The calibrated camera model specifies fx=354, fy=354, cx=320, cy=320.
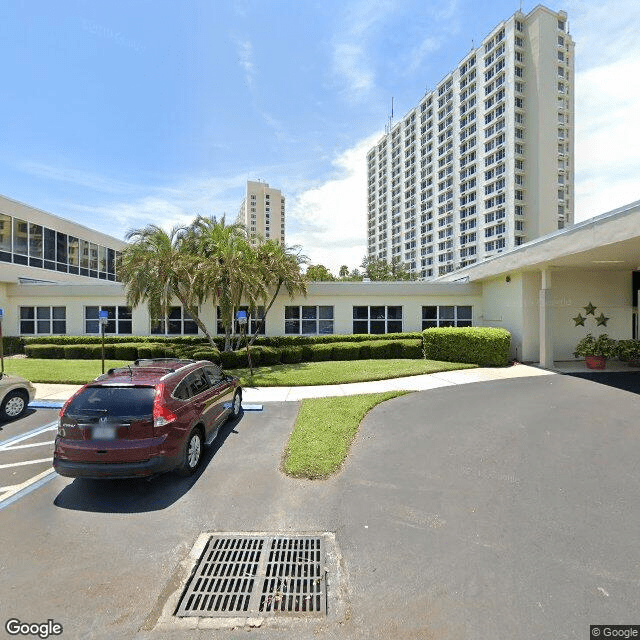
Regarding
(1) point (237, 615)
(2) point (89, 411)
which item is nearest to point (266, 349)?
(2) point (89, 411)

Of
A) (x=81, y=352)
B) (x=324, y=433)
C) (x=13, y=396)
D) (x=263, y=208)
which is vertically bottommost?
(x=324, y=433)

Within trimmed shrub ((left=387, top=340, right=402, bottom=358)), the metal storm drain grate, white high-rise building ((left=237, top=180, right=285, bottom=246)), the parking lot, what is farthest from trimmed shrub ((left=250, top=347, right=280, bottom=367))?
white high-rise building ((left=237, top=180, right=285, bottom=246))

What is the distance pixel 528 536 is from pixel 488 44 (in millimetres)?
85771

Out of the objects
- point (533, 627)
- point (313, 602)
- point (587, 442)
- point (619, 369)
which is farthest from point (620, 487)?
point (619, 369)

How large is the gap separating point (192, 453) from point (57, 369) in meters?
12.0

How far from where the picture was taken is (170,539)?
3.85 meters

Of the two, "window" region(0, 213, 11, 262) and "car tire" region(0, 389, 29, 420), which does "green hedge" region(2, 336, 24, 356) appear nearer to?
"window" region(0, 213, 11, 262)

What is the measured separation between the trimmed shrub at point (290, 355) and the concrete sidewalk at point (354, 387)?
15.7 feet

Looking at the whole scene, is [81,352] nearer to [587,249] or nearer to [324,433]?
[324,433]

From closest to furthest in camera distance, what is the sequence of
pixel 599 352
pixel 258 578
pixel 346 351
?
1. pixel 258 578
2. pixel 599 352
3. pixel 346 351

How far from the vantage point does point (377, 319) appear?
1956 cm

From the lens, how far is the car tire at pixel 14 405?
26.5 feet

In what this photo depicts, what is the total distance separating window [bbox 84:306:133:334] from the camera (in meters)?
19.5

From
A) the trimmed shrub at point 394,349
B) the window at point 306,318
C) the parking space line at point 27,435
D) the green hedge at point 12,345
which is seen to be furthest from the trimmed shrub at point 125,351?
the trimmed shrub at point 394,349
